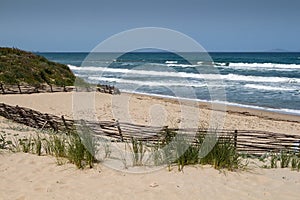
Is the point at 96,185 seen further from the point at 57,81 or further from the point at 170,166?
the point at 57,81

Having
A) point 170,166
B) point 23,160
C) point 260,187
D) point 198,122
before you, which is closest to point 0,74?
point 198,122

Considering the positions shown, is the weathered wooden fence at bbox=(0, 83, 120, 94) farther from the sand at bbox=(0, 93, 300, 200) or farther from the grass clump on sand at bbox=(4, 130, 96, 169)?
the sand at bbox=(0, 93, 300, 200)

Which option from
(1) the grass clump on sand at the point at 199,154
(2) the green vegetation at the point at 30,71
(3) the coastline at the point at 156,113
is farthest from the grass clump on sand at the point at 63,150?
(2) the green vegetation at the point at 30,71

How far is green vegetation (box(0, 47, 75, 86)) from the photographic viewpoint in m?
21.6

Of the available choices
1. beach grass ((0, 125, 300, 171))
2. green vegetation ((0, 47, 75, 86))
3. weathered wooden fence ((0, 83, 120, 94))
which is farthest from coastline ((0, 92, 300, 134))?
beach grass ((0, 125, 300, 171))

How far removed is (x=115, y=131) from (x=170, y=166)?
13.0 feet

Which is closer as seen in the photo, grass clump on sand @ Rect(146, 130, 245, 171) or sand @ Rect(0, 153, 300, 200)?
sand @ Rect(0, 153, 300, 200)

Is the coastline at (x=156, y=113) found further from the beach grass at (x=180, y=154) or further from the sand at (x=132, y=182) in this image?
the sand at (x=132, y=182)

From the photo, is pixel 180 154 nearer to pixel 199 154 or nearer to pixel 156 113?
pixel 199 154

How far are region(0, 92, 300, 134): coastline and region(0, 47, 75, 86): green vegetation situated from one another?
13.4 feet

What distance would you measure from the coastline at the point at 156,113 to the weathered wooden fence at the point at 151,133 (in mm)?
2823

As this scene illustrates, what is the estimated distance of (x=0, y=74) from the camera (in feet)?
70.1

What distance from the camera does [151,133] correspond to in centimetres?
872

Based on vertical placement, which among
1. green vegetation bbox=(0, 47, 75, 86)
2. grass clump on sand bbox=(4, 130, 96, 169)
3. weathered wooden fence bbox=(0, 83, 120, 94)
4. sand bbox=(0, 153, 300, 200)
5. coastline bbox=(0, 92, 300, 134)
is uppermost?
green vegetation bbox=(0, 47, 75, 86)
